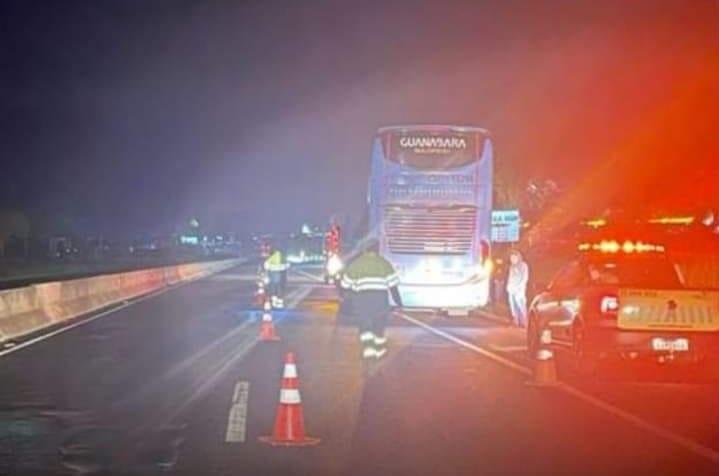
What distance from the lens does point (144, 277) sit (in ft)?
191

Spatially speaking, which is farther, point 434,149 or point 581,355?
point 434,149

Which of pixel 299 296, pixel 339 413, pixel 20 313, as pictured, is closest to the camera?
pixel 339 413

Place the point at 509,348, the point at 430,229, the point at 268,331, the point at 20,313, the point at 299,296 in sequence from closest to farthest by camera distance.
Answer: the point at 509,348, the point at 268,331, the point at 20,313, the point at 430,229, the point at 299,296

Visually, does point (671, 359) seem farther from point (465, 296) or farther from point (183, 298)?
point (183, 298)

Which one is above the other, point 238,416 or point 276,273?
point 276,273

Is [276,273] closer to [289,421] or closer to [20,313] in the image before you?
[20,313]

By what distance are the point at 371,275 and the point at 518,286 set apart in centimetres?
1008

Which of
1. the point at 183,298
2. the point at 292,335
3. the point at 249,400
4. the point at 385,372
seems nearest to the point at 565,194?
the point at 183,298

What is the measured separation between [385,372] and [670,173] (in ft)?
88.5

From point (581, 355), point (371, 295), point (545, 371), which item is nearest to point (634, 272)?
point (581, 355)

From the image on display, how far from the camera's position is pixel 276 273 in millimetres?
41844

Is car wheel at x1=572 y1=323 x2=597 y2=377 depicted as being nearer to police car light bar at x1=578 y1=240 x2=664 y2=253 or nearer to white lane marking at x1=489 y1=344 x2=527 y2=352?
police car light bar at x1=578 y1=240 x2=664 y2=253

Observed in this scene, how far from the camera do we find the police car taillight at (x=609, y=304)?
769 inches

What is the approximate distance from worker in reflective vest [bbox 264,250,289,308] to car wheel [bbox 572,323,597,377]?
2147 centimetres
